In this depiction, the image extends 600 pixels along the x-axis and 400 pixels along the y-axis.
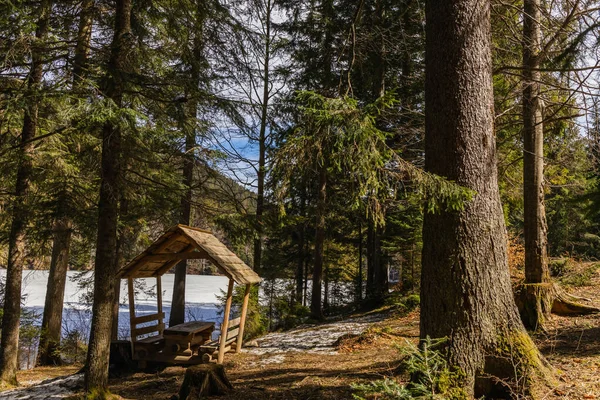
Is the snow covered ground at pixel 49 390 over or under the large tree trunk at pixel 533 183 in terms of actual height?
under

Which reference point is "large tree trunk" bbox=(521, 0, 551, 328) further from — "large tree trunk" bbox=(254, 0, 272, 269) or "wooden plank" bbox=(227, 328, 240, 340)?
"large tree trunk" bbox=(254, 0, 272, 269)

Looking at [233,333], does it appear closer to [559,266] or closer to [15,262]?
[15,262]

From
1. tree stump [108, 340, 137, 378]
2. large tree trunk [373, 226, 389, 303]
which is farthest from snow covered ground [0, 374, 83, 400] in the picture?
large tree trunk [373, 226, 389, 303]

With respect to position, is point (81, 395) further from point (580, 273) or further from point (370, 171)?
point (580, 273)

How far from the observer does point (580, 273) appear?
979 cm

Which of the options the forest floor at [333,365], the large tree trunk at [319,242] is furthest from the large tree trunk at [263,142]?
the forest floor at [333,365]

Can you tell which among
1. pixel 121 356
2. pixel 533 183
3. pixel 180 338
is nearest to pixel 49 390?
pixel 121 356

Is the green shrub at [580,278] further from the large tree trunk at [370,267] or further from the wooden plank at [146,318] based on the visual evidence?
the wooden plank at [146,318]

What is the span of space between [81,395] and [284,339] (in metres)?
5.69

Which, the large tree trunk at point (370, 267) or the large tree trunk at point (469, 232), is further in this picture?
the large tree trunk at point (370, 267)

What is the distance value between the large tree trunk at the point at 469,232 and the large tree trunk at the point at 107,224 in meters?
4.55

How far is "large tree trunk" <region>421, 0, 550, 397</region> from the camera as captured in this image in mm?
3654

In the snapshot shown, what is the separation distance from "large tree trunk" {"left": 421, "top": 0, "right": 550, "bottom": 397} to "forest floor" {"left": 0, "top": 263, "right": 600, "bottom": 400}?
49 cm

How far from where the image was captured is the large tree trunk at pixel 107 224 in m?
5.85
